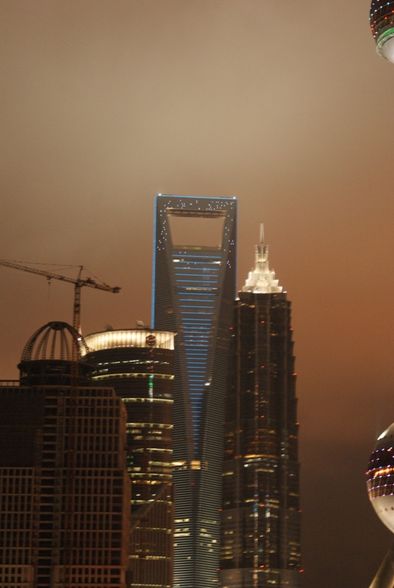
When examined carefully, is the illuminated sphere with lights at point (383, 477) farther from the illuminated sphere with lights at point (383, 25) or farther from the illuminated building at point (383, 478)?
the illuminated sphere with lights at point (383, 25)

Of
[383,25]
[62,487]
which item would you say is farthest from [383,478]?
[383,25]

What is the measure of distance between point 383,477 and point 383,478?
0.11 meters

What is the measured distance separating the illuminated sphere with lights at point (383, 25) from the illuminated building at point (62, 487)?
68.6 m

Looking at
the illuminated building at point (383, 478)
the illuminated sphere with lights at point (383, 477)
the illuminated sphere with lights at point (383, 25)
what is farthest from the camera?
the illuminated building at point (383, 478)

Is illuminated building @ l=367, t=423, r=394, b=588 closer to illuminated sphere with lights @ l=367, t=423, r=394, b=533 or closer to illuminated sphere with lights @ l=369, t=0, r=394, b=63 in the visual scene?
illuminated sphere with lights @ l=367, t=423, r=394, b=533

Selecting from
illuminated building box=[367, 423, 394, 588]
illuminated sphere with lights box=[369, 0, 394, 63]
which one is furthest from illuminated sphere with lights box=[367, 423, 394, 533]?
illuminated sphere with lights box=[369, 0, 394, 63]

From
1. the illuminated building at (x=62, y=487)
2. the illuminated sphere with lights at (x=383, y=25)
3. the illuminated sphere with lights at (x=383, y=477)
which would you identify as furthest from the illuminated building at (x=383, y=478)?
the illuminated sphere with lights at (x=383, y=25)

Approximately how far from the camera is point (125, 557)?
560 feet

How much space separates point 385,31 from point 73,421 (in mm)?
73114

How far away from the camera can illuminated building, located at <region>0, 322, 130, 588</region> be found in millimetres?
167250

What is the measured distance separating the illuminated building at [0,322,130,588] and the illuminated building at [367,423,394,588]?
2651 centimetres

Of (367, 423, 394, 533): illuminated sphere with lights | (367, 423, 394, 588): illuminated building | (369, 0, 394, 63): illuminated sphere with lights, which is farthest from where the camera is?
(367, 423, 394, 588): illuminated building

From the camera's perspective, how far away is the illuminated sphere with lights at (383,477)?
549 feet

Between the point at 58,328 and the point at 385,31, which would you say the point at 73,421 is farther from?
the point at 385,31
